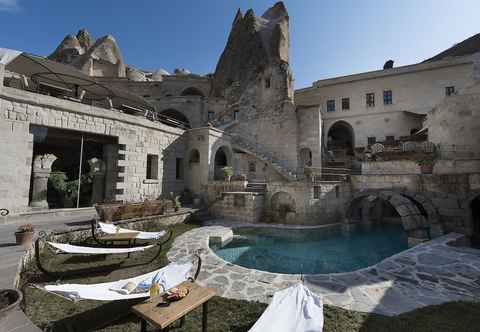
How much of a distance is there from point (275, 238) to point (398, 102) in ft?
71.3

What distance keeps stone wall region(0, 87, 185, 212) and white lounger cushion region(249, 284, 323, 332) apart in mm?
11516

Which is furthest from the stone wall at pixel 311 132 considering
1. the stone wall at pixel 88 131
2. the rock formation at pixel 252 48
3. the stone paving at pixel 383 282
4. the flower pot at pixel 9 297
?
the flower pot at pixel 9 297

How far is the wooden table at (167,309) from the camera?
2.54m

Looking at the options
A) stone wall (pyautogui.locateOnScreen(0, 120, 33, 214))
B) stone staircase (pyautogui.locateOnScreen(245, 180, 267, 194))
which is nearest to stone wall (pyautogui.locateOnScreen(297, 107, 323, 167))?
stone staircase (pyautogui.locateOnScreen(245, 180, 267, 194))

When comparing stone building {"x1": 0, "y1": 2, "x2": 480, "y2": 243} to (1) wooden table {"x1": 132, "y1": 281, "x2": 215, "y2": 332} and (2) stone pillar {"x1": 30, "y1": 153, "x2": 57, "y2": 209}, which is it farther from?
(1) wooden table {"x1": 132, "y1": 281, "x2": 215, "y2": 332}

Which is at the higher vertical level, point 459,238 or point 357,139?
point 357,139

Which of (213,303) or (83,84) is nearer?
(213,303)

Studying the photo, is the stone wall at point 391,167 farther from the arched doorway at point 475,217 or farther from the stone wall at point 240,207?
Result: the stone wall at point 240,207

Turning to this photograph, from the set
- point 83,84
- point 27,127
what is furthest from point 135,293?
point 83,84

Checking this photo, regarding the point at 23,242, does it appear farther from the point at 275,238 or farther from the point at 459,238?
the point at 459,238

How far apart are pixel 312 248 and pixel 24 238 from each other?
10.4m

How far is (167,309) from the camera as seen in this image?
2.80m

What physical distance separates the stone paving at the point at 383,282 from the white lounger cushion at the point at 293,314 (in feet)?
4.61

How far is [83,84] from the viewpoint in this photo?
1232 cm
